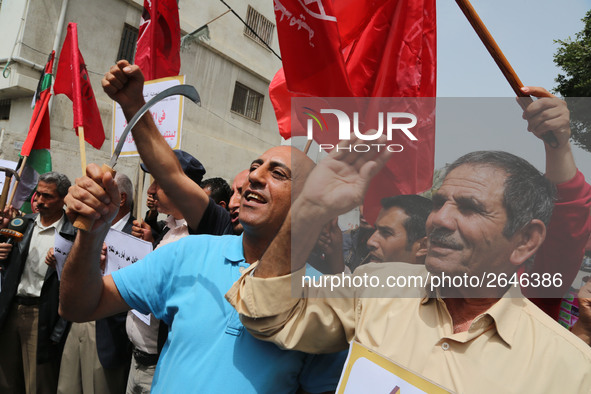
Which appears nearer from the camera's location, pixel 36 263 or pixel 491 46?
pixel 491 46

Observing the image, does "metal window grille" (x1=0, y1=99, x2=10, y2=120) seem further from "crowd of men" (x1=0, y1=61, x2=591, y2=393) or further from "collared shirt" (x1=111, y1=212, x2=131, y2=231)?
"crowd of men" (x1=0, y1=61, x2=591, y2=393)

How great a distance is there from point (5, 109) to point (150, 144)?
956 cm

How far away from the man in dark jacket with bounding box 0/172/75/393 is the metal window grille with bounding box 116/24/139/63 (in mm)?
7431

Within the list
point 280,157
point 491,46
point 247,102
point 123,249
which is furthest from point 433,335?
point 247,102

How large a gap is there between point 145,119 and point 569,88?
9.04 metres

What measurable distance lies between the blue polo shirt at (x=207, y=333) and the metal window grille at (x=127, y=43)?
9.32 meters

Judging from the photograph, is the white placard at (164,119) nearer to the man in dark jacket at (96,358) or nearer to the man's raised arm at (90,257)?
the man in dark jacket at (96,358)

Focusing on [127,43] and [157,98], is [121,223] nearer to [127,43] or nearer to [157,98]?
[157,98]

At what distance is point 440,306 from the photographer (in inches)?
44.9

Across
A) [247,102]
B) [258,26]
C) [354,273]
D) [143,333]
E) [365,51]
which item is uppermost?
[258,26]

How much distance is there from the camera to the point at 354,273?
1.18 m

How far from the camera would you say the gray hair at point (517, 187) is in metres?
1.07

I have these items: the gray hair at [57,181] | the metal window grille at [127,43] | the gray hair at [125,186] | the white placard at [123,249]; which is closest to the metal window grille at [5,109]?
the metal window grille at [127,43]

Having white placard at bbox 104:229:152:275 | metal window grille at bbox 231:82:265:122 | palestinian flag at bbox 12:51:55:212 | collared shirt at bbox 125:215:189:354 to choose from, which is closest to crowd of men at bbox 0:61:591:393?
white placard at bbox 104:229:152:275
